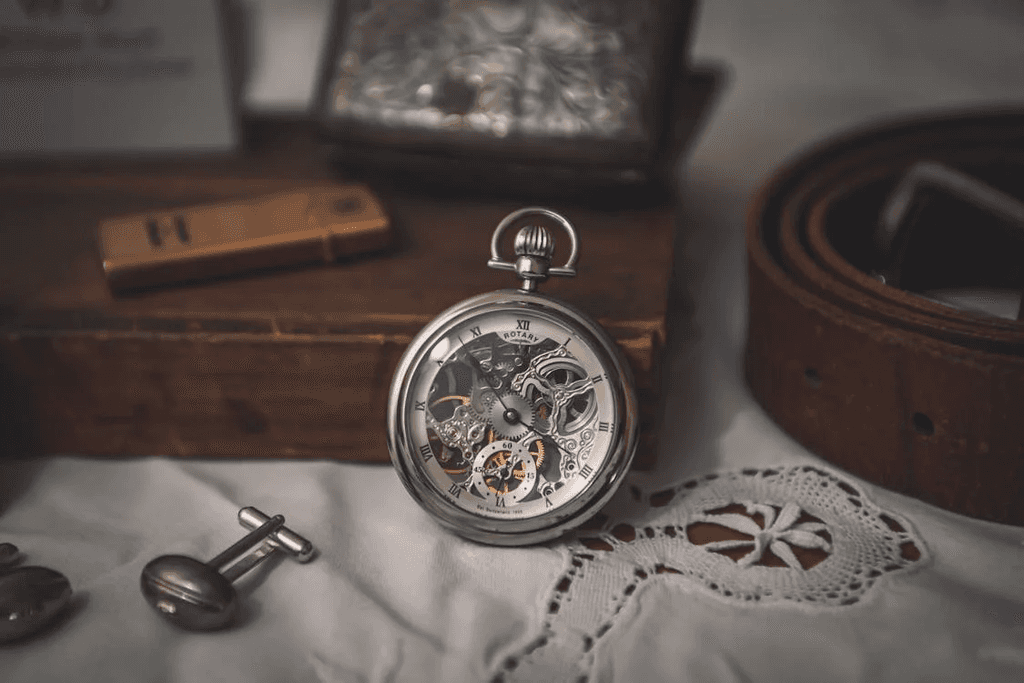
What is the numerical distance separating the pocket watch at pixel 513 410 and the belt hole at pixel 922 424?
0.96 feet

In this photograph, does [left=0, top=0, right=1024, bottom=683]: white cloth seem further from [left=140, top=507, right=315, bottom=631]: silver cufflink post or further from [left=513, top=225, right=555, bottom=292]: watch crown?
[left=513, top=225, right=555, bottom=292]: watch crown

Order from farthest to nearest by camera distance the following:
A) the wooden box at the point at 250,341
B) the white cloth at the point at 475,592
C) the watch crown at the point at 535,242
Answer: the wooden box at the point at 250,341 < the watch crown at the point at 535,242 < the white cloth at the point at 475,592

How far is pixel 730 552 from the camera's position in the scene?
3.32ft

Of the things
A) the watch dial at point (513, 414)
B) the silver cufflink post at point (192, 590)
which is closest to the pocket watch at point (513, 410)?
the watch dial at point (513, 414)

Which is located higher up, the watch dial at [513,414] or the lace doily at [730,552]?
the watch dial at [513,414]

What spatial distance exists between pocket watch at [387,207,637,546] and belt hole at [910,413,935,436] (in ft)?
0.96

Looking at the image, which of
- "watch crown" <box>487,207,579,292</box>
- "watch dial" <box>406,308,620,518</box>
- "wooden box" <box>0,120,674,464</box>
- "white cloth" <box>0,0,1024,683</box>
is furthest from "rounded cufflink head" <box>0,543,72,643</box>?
"watch crown" <box>487,207,579,292</box>

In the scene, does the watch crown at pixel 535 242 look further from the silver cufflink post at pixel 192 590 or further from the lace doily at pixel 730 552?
the silver cufflink post at pixel 192 590

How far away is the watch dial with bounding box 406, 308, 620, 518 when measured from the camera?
992 mm

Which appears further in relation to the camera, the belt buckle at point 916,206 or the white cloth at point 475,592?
the belt buckle at point 916,206

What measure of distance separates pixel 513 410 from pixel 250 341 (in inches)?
12.6

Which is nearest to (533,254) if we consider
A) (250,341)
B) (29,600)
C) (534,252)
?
(534,252)

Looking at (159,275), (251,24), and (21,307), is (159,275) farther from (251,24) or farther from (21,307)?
(251,24)

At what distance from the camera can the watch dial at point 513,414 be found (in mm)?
992
